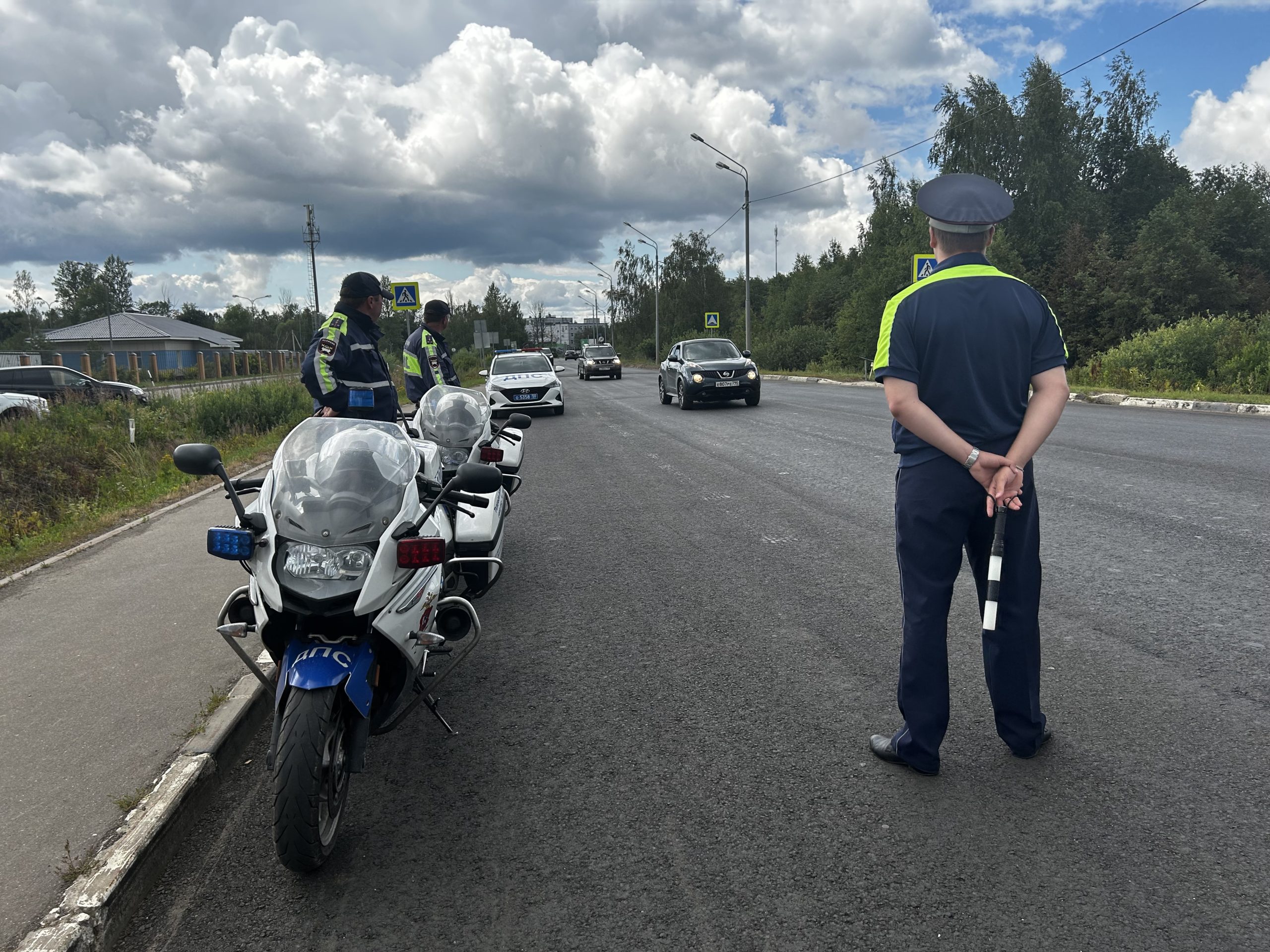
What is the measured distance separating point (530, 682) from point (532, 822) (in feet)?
4.36

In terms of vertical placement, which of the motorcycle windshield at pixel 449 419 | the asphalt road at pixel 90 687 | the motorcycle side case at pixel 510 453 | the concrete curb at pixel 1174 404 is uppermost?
the motorcycle windshield at pixel 449 419

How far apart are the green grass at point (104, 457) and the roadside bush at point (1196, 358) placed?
1934 cm

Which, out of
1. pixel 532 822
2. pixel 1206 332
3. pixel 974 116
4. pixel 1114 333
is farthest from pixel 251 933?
pixel 974 116

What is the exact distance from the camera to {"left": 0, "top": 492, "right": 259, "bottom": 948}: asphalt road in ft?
9.99

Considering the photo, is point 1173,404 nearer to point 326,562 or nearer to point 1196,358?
point 1196,358

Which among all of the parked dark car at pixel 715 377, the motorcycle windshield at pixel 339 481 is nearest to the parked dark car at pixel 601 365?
the parked dark car at pixel 715 377

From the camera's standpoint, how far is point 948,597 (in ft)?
10.5

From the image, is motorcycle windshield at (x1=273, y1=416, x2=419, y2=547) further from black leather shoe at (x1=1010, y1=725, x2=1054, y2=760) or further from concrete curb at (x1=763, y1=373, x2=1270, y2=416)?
concrete curb at (x1=763, y1=373, x2=1270, y2=416)

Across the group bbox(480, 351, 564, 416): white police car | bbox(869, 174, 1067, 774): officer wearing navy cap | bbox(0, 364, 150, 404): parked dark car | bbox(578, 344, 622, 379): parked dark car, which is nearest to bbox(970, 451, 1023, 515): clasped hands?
bbox(869, 174, 1067, 774): officer wearing navy cap

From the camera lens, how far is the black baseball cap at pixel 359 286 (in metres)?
6.04

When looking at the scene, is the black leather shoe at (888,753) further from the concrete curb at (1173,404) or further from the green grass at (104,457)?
the concrete curb at (1173,404)

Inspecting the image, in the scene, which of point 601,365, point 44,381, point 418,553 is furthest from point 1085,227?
point 418,553

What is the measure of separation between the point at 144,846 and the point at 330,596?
965mm

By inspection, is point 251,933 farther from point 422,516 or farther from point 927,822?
point 927,822
